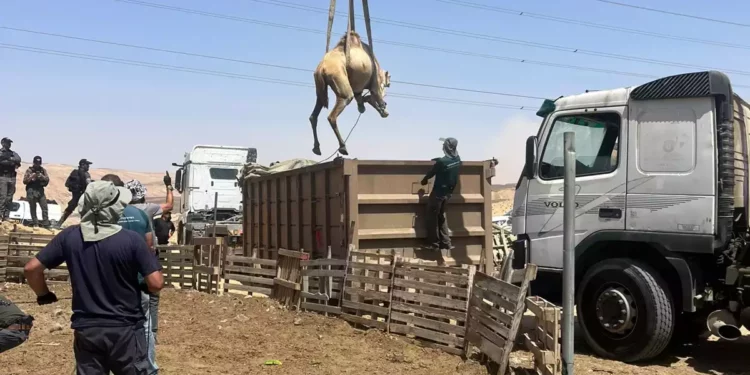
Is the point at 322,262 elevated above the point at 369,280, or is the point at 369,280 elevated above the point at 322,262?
the point at 322,262

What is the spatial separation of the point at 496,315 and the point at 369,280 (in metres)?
2.40

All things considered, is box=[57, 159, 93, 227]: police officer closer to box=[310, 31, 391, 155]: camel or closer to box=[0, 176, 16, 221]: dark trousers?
box=[0, 176, 16, 221]: dark trousers

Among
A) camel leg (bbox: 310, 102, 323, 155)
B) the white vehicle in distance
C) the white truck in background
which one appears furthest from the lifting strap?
the white vehicle in distance

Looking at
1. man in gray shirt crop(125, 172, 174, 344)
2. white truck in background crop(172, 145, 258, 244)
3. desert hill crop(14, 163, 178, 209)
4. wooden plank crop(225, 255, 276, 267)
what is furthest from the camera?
desert hill crop(14, 163, 178, 209)

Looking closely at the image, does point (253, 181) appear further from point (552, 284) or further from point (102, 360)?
point (102, 360)

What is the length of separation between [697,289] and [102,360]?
17.2 ft

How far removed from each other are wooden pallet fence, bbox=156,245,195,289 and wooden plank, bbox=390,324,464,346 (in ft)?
21.4

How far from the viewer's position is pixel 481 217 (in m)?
9.38

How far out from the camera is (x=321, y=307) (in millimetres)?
9406

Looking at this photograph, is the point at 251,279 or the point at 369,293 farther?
the point at 251,279

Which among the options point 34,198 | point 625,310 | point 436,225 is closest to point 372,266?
point 436,225

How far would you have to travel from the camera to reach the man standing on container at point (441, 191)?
337 inches

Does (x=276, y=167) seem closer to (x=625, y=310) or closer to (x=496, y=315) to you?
(x=496, y=315)

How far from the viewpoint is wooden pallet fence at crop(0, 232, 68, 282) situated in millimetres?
13336
